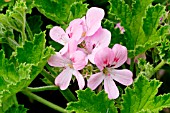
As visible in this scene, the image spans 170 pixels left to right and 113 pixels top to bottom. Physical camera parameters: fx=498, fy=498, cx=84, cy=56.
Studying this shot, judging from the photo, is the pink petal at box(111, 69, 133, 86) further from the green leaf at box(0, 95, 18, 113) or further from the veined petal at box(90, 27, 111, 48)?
the green leaf at box(0, 95, 18, 113)

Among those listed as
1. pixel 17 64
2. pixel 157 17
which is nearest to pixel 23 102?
pixel 17 64

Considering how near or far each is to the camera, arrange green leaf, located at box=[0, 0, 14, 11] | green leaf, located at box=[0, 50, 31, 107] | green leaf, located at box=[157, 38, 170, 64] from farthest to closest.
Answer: green leaf, located at box=[0, 0, 14, 11], green leaf, located at box=[157, 38, 170, 64], green leaf, located at box=[0, 50, 31, 107]

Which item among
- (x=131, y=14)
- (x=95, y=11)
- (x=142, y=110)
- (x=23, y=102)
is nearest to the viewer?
(x=142, y=110)

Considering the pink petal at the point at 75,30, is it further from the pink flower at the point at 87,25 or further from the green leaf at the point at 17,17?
the green leaf at the point at 17,17

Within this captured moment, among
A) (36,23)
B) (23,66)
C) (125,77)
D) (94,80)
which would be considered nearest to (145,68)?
(125,77)

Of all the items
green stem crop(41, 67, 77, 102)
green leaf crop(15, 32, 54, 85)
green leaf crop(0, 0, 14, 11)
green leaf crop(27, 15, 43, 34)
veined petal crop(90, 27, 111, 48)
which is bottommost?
green stem crop(41, 67, 77, 102)

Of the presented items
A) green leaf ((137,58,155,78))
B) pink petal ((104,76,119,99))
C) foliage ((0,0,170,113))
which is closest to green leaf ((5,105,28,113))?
foliage ((0,0,170,113))

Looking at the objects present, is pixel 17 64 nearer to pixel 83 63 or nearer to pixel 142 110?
pixel 83 63
